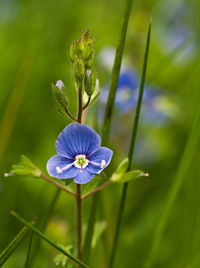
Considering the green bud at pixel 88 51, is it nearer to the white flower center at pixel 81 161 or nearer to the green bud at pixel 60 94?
the green bud at pixel 60 94

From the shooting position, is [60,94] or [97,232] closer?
[60,94]

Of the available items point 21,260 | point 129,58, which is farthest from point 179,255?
point 129,58

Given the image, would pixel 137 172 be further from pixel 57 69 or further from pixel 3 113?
pixel 57 69

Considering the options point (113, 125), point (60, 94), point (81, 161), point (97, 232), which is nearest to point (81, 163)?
point (81, 161)

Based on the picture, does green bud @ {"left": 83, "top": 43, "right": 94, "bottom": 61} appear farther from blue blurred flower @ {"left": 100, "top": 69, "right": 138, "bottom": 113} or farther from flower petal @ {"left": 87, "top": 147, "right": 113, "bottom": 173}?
blue blurred flower @ {"left": 100, "top": 69, "right": 138, "bottom": 113}

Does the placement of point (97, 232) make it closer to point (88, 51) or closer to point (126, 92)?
point (88, 51)
